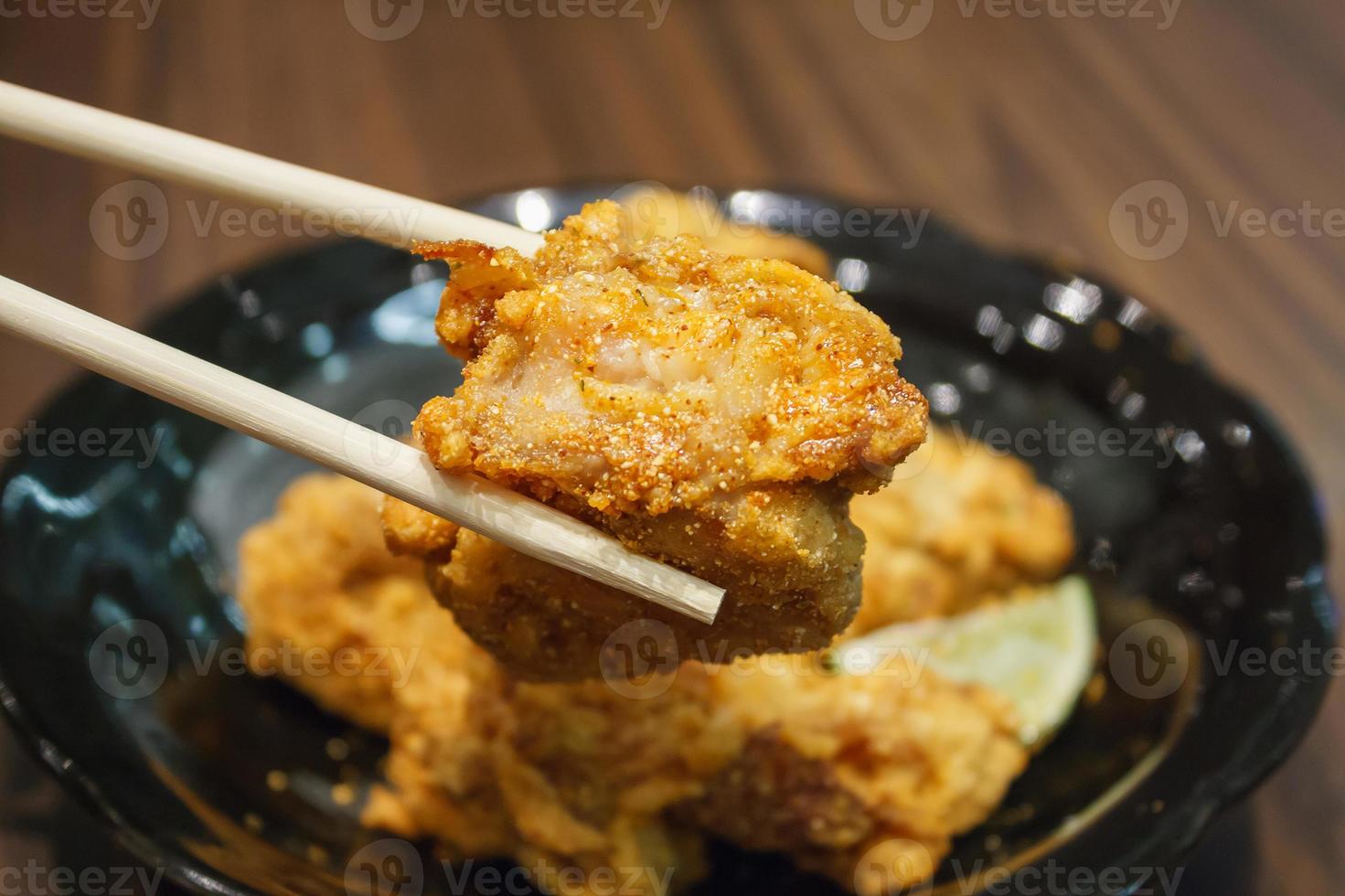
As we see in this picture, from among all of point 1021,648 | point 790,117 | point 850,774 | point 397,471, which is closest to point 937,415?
point 1021,648

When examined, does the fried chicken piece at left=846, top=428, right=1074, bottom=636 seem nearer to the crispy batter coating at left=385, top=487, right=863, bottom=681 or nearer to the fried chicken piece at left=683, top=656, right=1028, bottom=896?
the fried chicken piece at left=683, top=656, right=1028, bottom=896

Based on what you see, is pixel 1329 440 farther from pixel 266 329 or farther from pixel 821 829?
pixel 266 329

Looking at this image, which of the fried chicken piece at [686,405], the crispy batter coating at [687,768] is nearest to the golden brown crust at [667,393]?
the fried chicken piece at [686,405]

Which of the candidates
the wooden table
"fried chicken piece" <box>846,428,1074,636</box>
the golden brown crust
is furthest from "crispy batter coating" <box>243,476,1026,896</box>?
the wooden table

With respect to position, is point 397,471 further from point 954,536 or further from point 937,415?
point 937,415

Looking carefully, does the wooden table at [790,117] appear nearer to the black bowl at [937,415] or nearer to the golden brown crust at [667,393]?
the black bowl at [937,415]
